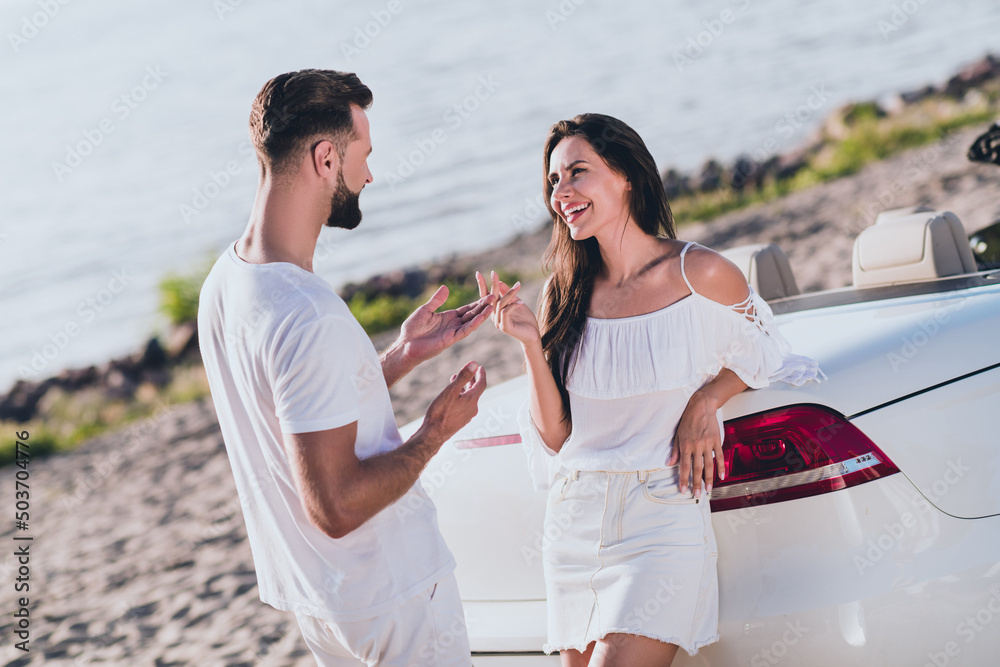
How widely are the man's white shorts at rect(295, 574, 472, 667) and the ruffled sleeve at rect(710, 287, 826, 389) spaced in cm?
87

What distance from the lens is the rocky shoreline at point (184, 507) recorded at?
4.71m

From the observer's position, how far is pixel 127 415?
36.4 feet

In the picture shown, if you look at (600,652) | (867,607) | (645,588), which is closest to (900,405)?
(867,607)

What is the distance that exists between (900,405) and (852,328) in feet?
1.08

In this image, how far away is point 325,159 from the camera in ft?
6.69

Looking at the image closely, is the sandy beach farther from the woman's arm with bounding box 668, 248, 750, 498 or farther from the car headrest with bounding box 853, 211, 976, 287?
the car headrest with bounding box 853, 211, 976, 287

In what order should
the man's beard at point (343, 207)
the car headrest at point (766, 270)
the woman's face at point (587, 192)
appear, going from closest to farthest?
the man's beard at point (343, 207) → the woman's face at point (587, 192) → the car headrest at point (766, 270)

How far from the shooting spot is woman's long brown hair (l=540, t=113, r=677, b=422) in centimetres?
265

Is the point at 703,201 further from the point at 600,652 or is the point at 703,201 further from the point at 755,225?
→ the point at 600,652

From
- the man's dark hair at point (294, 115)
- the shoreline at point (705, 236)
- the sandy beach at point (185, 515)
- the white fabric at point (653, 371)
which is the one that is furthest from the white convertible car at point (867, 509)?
the shoreline at point (705, 236)

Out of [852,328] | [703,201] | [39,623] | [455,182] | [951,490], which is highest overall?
[455,182]

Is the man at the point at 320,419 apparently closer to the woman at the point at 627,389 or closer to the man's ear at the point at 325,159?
the man's ear at the point at 325,159

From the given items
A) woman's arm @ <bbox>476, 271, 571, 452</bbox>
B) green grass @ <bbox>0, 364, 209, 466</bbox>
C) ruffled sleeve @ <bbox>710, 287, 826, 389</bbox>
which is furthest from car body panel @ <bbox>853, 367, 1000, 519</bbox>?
green grass @ <bbox>0, 364, 209, 466</bbox>

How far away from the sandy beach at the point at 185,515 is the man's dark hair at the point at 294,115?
107 inches
